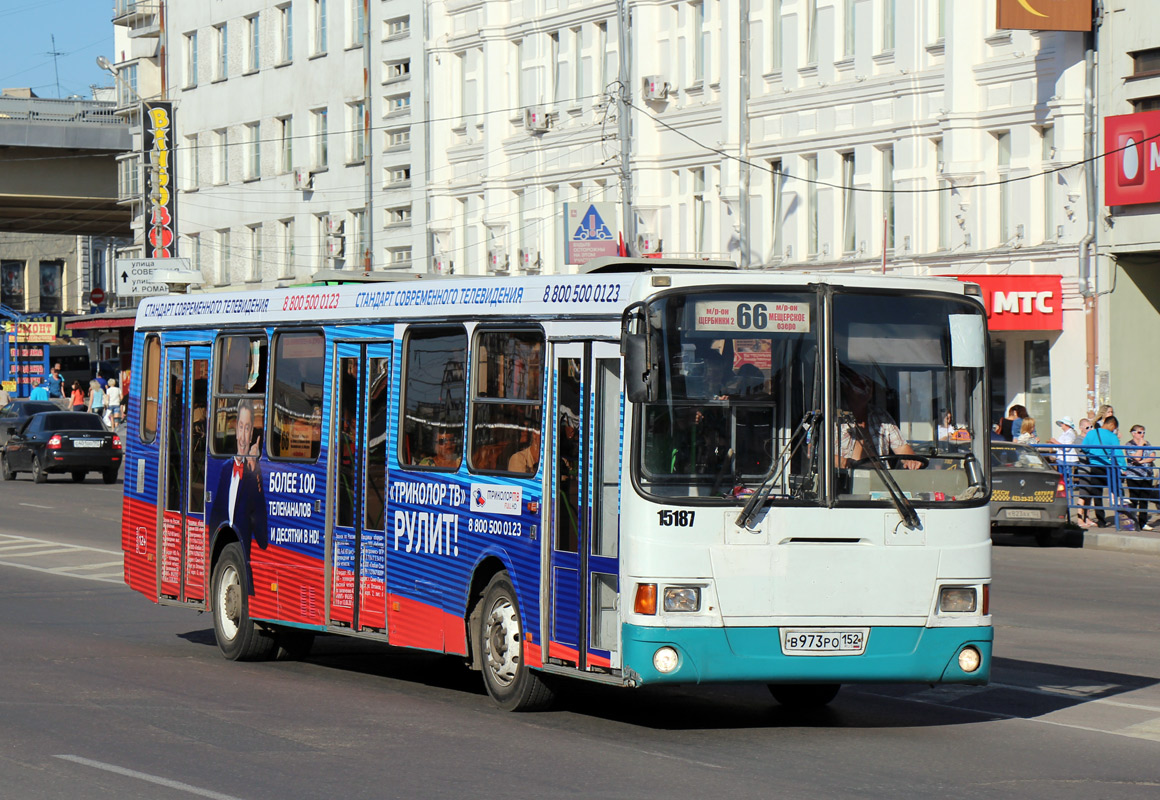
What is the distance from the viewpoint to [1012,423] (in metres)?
34.4

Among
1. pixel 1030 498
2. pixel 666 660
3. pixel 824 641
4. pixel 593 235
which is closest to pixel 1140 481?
pixel 1030 498

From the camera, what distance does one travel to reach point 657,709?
12078 mm

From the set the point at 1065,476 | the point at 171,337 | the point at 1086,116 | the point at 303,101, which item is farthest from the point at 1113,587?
the point at 303,101

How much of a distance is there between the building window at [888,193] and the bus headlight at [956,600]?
94.1ft

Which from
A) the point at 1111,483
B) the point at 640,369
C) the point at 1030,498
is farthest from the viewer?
the point at 1111,483

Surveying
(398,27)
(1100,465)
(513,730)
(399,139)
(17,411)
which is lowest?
(513,730)

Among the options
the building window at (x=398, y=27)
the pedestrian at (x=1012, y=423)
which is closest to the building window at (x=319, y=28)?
the building window at (x=398, y=27)

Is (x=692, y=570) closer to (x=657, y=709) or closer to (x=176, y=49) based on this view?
(x=657, y=709)

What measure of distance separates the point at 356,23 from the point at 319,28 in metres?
2.76

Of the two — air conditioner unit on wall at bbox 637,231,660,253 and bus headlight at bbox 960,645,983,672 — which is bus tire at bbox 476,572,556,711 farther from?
air conditioner unit on wall at bbox 637,231,660,253

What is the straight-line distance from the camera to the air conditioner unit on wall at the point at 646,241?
152 ft

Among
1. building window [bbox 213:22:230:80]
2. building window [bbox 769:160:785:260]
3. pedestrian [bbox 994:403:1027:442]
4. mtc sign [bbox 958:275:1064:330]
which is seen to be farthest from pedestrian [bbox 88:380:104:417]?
pedestrian [bbox 994:403:1027:442]

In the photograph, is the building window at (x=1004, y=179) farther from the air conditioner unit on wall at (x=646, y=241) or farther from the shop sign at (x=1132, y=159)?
the air conditioner unit on wall at (x=646, y=241)

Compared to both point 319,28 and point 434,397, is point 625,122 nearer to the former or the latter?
point 319,28
